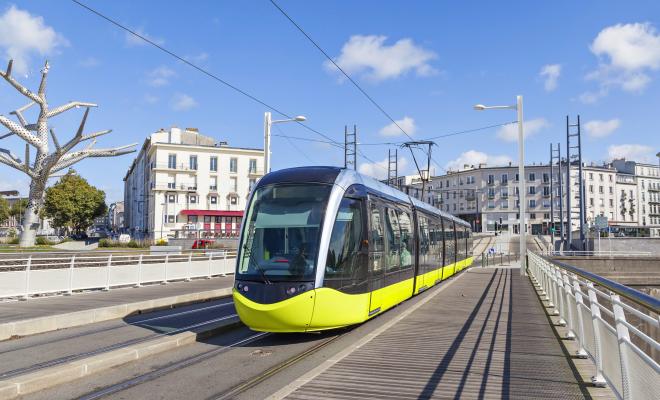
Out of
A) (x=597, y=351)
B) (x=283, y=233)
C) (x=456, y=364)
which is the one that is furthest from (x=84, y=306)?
(x=597, y=351)

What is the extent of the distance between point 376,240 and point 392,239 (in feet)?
4.84

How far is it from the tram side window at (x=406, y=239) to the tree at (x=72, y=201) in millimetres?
71777

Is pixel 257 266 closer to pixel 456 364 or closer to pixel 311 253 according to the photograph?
pixel 311 253

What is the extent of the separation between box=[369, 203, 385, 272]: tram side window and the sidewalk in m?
5.68

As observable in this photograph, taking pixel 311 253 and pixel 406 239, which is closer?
pixel 311 253

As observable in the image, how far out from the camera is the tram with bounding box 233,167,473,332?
26.9 ft

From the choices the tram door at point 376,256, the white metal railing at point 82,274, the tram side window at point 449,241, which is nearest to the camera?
the tram door at point 376,256

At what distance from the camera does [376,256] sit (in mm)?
10234

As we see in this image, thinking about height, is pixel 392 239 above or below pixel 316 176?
below

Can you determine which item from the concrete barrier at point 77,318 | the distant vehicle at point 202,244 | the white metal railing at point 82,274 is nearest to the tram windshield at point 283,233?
the concrete barrier at point 77,318

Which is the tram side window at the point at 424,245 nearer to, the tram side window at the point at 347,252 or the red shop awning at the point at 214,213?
the tram side window at the point at 347,252

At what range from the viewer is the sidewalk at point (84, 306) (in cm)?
962

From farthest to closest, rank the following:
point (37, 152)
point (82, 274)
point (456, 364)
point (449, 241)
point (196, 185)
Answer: point (196, 185) < point (37, 152) < point (449, 241) < point (82, 274) < point (456, 364)

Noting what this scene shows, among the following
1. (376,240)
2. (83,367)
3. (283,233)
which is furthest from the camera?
(376,240)
